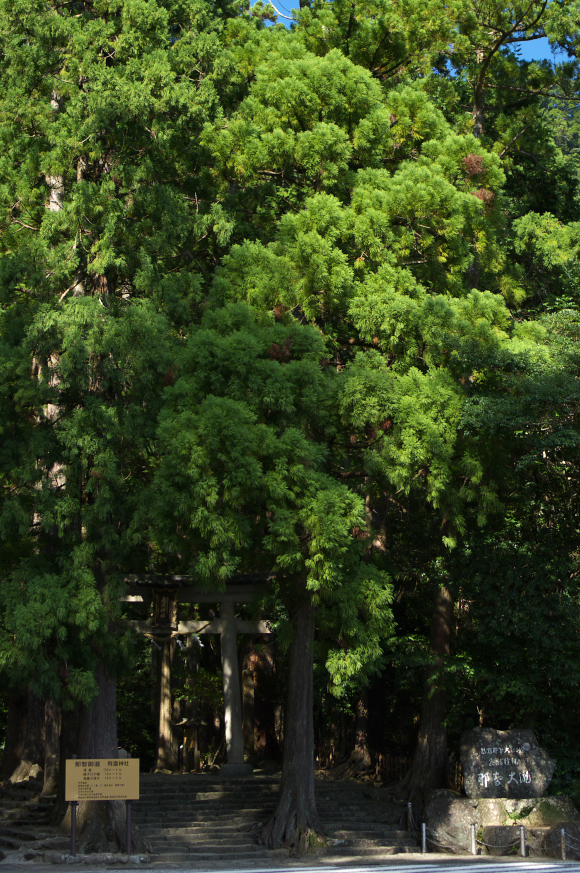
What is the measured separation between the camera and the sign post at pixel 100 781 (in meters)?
10.6

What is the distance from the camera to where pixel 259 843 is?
39.4 feet

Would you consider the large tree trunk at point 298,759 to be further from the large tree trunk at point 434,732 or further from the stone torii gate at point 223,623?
the stone torii gate at point 223,623

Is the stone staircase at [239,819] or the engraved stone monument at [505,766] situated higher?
the engraved stone monument at [505,766]

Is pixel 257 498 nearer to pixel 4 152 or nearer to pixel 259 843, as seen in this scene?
pixel 259 843

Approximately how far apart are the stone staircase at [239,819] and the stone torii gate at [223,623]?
2.69 feet

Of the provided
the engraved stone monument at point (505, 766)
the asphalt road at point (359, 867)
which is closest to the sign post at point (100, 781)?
the asphalt road at point (359, 867)

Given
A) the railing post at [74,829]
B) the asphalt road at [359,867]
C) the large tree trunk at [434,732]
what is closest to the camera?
the asphalt road at [359,867]

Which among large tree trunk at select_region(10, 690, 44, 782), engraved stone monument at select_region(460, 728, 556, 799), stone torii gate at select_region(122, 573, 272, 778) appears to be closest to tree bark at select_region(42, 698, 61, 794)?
large tree trunk at select_region(10, 690, 44, 782)

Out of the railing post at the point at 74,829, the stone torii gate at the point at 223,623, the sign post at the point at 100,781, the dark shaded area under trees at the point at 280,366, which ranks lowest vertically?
the railing post at the point at 74,829

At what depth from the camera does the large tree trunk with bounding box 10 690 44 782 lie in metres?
17.0

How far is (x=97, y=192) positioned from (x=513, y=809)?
1123cm

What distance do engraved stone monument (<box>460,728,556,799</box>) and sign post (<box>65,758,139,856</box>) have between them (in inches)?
218

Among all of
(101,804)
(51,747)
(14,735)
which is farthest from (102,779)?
(14,735)

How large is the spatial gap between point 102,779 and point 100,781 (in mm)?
33
